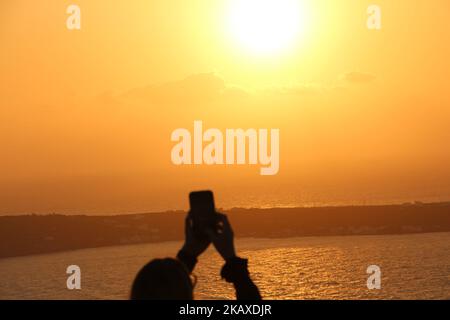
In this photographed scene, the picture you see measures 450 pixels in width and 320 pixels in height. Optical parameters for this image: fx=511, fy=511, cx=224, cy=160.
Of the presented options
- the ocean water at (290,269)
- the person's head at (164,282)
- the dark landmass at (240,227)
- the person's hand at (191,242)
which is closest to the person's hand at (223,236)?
the person's hand at (191,242)

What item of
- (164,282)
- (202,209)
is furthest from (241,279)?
(164,282)

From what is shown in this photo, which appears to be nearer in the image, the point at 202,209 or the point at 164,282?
the point at 164,282

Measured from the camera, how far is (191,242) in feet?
9.75

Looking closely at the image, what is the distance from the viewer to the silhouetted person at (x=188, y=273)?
2.48 metres

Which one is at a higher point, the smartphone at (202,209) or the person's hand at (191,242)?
the smartphone at (202,209)

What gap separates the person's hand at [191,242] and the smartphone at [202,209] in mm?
64

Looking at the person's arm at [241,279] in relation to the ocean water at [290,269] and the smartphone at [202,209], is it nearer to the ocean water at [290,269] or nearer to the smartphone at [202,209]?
the smartphone at [202,209]

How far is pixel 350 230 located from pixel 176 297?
646ft

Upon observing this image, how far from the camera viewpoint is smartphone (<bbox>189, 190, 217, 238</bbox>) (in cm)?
282

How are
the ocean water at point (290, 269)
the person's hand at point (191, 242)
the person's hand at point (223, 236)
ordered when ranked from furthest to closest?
the ocean water at point (290, 269) → the person's hand at point (191, 242) → the person's hand at point (223, 236)

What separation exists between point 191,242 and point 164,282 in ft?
1.71

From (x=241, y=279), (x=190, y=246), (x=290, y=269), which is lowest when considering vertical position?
(x=290, y=269)

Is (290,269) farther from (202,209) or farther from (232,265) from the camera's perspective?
(202,209)
